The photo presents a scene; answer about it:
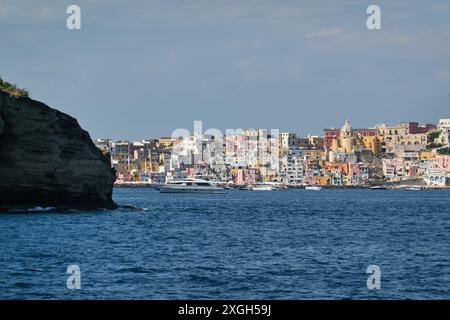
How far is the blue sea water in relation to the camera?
28812 millimetres

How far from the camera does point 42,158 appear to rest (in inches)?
2532

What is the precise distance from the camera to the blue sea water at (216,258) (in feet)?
94.5

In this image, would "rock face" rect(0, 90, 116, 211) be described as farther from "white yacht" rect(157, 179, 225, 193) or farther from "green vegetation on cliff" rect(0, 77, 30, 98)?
"white yacht" rect(157, 179, 225, 193)

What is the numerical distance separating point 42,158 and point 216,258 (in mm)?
29241

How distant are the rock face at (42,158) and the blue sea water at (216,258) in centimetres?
247

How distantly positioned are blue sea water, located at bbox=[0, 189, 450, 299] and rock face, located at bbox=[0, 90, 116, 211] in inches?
97.2
